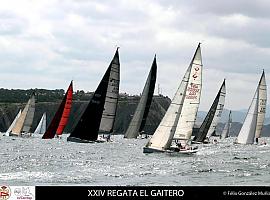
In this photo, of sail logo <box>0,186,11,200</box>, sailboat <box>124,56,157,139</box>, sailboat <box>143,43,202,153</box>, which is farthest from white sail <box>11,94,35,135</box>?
sail logo <box>0,186,11,200</box>

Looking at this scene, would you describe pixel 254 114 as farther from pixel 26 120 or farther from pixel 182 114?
pixel 26 120

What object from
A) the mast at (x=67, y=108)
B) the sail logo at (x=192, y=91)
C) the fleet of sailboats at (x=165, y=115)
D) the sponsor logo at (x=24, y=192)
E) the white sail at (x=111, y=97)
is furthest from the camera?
the mast at (x=67, y=108)

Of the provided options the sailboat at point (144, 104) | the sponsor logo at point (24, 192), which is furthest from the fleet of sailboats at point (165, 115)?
the sponsor logo at point (24, 192)

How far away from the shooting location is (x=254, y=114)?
61656 mm

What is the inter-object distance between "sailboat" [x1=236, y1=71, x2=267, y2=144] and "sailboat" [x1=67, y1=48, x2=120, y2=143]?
1735 centimetres

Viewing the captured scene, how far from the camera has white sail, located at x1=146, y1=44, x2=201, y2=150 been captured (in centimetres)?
3906

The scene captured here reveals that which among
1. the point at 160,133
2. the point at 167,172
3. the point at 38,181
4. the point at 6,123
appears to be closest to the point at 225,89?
the point at 160,133

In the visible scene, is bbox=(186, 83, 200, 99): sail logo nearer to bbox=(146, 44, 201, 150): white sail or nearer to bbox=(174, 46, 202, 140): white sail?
bbox=(174, 46, 202, 140): white sail

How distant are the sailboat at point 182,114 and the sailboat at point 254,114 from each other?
72.2 ft

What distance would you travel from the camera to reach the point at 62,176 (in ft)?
78.1

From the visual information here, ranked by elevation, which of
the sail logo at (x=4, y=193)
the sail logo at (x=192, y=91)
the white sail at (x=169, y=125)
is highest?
the sail logo at (x=192, y=91)

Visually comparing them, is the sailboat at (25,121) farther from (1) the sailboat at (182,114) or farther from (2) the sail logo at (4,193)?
(2) the sail logo at (4,193)

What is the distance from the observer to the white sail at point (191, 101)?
40312 mm

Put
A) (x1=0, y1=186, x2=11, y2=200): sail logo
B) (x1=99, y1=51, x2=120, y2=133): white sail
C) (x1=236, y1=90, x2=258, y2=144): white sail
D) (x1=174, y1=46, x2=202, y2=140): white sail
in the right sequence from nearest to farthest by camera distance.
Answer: (x1=0, y1=186, x2=11, y2=200): sail logo
(x1=174, y1=46, x2=202, y2=140): white sail
(x1=99, y1=51, x2=120, y2=133): white sail
(x1=236, y1=90, x2=258, y2=144): white sail
